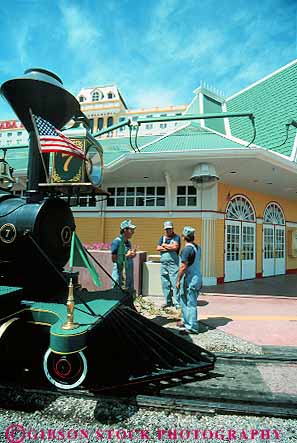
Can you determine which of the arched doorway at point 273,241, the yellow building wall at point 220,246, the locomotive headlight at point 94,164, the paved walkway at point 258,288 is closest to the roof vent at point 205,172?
the yellow building wall at point 220,246

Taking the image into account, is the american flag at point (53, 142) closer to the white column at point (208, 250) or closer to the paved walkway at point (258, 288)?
the paved walkway at point (258, 288)

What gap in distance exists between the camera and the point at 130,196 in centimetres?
995

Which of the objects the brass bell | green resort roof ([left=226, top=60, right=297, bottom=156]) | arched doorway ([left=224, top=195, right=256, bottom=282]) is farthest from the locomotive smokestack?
green resort roof ([left=226, top=60, right=297, bottom=156])

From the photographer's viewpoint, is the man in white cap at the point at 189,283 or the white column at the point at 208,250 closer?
the man in white cap at the point at 189,283

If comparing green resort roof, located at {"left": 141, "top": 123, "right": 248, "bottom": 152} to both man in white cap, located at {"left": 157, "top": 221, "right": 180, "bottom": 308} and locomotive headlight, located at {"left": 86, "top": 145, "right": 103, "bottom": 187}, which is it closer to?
man in white cap, located at {"left": 157, "top": 221, "right": 180, "bottom": 308}

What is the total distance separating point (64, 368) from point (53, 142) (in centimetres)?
225

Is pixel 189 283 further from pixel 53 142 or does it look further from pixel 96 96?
pixel 96 96

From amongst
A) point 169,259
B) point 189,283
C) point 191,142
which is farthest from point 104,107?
point 189,283

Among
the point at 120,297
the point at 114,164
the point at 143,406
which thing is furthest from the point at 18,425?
the point at 114,164

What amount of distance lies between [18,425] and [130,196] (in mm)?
8108

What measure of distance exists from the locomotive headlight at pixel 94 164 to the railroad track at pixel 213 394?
2.20 metres

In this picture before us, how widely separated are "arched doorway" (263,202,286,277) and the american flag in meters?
9.75

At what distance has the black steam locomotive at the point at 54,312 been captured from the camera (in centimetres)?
251

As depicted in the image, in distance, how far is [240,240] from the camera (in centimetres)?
1010
